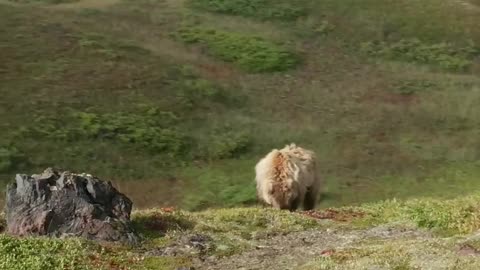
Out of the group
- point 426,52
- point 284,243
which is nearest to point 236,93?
point 426,52

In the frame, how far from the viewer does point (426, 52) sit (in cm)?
5347

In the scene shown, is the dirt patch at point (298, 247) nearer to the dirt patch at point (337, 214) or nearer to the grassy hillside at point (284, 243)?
the grassy hillside at point (284, 243)

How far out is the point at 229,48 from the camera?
49938 mm

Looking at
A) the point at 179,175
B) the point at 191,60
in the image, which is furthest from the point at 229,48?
the point at 179,175

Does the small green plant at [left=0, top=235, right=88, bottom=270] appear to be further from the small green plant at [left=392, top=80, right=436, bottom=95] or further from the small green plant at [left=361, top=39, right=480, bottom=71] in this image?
the small green plant at [left=361, top=39, right=480, bottom=71]

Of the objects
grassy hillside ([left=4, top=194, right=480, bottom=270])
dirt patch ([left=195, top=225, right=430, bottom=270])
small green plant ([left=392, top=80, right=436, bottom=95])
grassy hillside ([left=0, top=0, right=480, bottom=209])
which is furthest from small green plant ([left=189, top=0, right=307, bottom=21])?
dirt patch ([left=195, top=225, right=430, bottom=270])

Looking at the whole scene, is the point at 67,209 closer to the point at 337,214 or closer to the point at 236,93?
the point at 337,214

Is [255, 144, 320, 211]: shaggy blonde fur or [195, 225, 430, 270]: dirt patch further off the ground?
[195, 225, 430, 270]: dirt patch

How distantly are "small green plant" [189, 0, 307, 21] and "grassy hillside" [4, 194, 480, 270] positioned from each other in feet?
124

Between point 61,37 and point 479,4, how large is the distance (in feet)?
105

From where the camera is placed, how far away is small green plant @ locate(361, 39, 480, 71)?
5225 centimetres

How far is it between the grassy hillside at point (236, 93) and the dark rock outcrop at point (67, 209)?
1404cm

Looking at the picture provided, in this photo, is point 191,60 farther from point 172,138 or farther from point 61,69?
point 172,138

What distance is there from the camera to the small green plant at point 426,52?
52.2 meters
